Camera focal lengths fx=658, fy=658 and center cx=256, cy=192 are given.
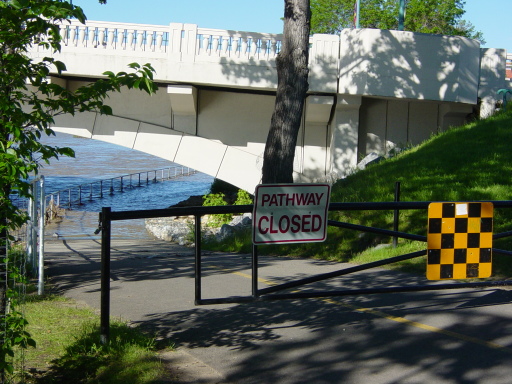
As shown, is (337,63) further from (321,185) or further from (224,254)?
(321,185)

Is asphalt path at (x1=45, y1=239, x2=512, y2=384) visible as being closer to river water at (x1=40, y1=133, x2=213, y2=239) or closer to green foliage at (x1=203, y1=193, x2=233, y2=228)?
green foliage at (x1=203, y1=193, x2=233, y2=228)

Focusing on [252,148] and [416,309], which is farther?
[252,148]

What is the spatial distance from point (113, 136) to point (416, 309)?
1646cm

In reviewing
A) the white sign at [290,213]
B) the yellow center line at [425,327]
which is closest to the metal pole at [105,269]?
the white sign at [290,213]

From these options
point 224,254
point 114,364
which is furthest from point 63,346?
point 224,254

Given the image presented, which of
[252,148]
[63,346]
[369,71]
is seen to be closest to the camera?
[63,346]

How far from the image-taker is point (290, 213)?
5.92 meters

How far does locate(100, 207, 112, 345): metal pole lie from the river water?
15.5 m

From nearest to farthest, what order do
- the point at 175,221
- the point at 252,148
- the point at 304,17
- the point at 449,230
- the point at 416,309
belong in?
the point at 449,230 → the point at 416,309 → the point at 304,17 → the point at 252,148 → the point at 175,221

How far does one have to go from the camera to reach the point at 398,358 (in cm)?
538

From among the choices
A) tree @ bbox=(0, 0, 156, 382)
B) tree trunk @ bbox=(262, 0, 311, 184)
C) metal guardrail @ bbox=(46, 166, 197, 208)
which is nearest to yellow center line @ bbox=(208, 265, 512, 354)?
tree @ bbox=(0, 0, 156, 382)

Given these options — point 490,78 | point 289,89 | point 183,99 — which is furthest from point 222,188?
point 289,89

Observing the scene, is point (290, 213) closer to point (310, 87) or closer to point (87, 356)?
point (87, 356)

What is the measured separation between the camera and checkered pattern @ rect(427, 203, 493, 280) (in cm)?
629
